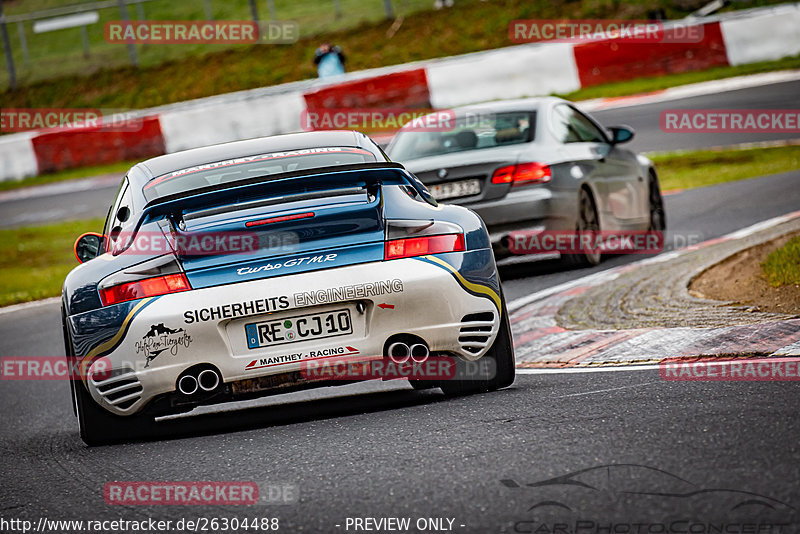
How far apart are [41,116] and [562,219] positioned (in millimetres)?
25028

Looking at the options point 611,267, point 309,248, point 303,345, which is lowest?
point 611,267

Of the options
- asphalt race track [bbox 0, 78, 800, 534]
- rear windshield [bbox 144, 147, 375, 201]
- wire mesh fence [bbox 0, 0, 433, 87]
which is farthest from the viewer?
wire mesh fence [bbox 0, 0, 433, 87]

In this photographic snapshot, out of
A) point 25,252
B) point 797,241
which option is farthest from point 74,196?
point 797,241

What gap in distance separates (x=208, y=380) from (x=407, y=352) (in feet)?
2.92

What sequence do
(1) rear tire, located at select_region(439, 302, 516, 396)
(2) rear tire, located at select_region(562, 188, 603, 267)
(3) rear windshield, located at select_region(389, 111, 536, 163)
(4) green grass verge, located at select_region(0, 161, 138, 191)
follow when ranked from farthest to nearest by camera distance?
1. (4) green grass verge, located at select_region(0, 161, 138, 191)
2. (3) rear windshield, located at select_region(389, 111, 536, 163)
3. (2) rear tire, located at select_region(562, 188, 603, 267)
4. (1) rear tire, located at select_region(439, 302, 516, 396)

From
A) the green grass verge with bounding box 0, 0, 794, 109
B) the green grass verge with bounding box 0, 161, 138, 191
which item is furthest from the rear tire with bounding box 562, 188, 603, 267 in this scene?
the green grass verge with bounding box 0, 0, 794, 109

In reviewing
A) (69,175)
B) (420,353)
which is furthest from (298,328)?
(69,175)

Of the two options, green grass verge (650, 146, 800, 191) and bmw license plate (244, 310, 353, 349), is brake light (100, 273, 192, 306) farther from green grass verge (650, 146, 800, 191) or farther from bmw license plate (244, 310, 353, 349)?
green grass verge (650, 146, 800, 191)

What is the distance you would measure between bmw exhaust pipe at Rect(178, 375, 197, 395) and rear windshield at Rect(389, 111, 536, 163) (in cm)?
559

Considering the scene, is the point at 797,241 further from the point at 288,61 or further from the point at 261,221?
the point at 288,61

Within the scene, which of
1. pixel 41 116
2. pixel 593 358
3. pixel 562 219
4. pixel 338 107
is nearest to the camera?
pixel 593 358

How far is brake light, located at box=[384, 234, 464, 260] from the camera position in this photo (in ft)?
18.2

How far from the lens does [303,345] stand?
217 inches

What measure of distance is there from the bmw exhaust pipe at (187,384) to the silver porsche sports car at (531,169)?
497 centimetres
